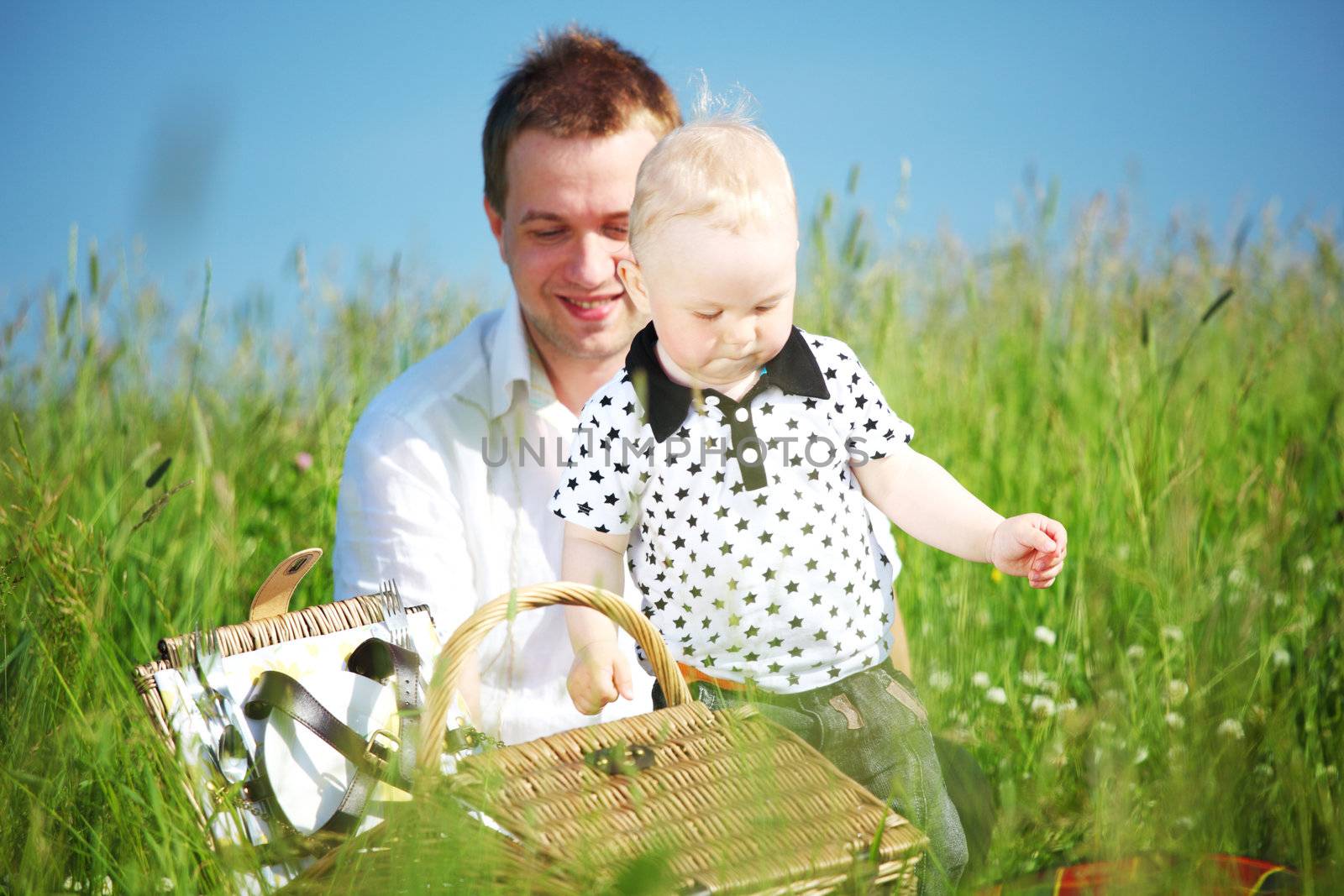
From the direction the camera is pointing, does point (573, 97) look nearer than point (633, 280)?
No

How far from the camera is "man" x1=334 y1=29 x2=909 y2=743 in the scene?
2641 mm

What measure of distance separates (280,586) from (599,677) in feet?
2.27

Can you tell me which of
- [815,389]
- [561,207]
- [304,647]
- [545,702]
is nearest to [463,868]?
[304,647]

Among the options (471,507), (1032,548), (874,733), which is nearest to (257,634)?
(471,507)

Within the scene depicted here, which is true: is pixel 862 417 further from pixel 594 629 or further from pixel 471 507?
pixel 471 507

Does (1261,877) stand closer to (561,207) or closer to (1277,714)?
(1277,714)

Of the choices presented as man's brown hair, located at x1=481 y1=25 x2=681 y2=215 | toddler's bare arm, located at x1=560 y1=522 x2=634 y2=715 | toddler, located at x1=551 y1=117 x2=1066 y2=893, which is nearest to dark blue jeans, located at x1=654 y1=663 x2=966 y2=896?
toddler, located at x1=551 y1=117 x2=1066 y2=893

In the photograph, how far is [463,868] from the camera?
1321mm

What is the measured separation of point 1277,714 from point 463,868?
120 cm

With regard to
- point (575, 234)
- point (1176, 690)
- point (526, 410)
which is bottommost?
point (1176, 690)

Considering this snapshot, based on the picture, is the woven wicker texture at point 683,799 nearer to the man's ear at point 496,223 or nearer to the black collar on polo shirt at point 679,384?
the black collar on polo shirt at point 679,384

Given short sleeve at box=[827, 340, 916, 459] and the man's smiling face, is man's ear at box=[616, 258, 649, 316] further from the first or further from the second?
the man's smiling face

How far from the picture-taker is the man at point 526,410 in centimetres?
264

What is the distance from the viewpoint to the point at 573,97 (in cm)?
277
